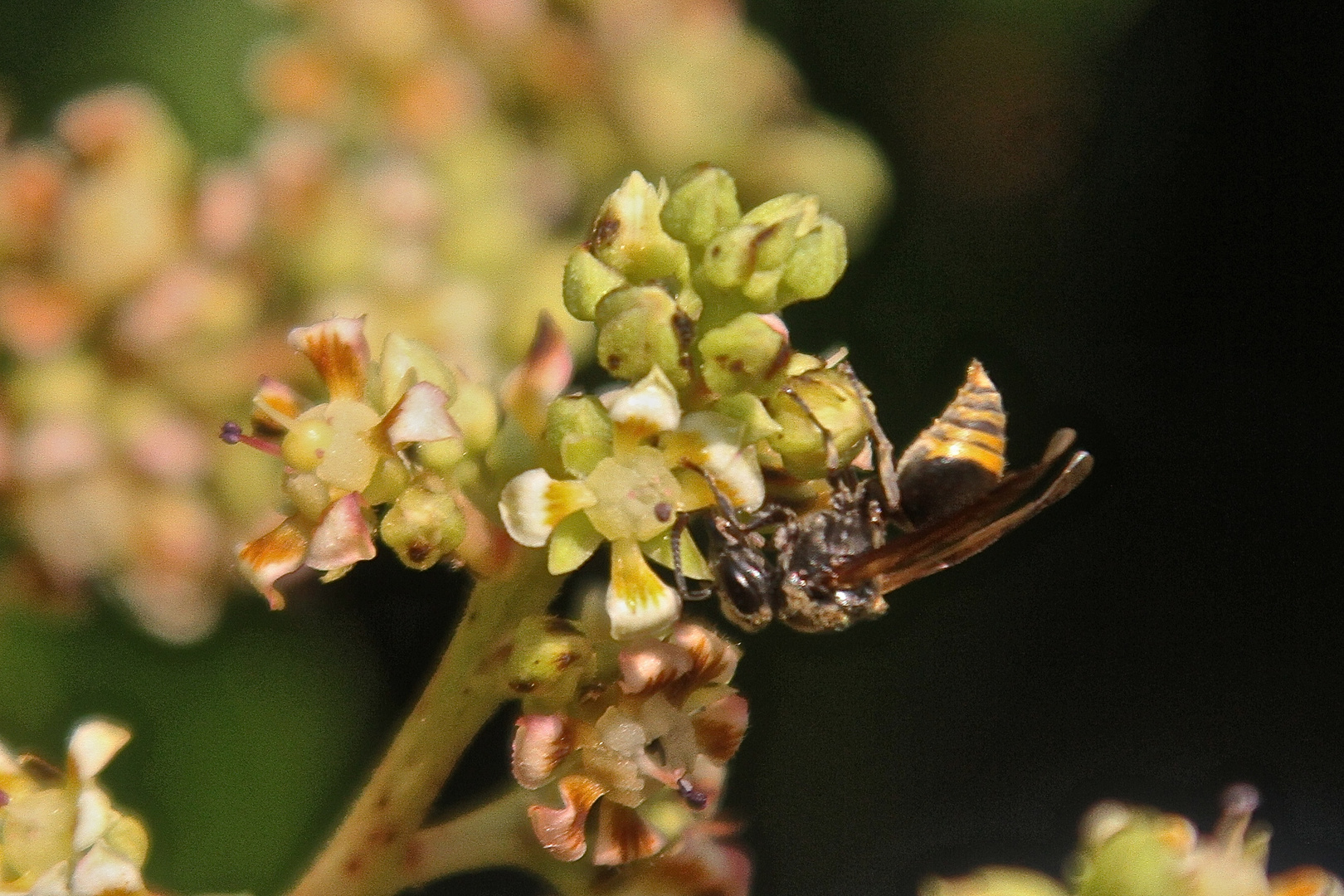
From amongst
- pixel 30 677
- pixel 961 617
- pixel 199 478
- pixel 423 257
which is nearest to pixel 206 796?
pixel 30 677

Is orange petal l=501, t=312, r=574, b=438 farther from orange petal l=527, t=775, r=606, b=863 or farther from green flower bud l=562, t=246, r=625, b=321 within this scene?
orange petal l=527, t=775, r=606, b=863

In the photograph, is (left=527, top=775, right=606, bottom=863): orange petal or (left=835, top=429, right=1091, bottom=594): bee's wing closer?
(left=527, top=775, right=606, bottom=863): orange petal

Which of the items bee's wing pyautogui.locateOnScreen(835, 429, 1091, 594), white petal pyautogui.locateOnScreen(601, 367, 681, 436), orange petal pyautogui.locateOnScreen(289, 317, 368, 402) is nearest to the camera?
white petal pyautogui.locateOnScreen(601, 367, 681, 436)

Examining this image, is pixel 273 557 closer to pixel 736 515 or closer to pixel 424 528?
pixel 424 528

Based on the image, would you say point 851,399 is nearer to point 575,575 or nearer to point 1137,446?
point 575,575

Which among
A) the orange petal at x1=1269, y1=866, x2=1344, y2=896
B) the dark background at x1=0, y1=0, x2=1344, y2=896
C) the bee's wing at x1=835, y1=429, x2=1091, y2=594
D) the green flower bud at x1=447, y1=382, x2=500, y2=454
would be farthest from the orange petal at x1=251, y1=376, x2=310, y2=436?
the dark background at x1=0, y1=0, x2=1344, y2=896

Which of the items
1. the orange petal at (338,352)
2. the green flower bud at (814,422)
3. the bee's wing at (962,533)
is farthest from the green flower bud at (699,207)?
the bee's wing at (962,533)
